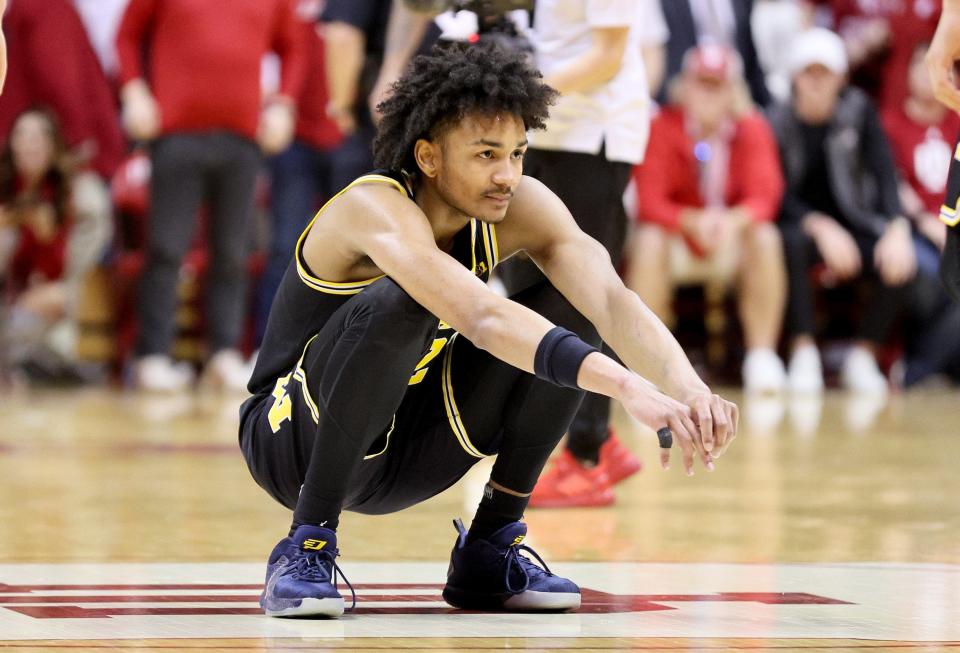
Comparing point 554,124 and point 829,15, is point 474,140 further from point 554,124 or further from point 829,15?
point 829,15

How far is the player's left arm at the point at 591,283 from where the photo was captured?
2809 millimetres

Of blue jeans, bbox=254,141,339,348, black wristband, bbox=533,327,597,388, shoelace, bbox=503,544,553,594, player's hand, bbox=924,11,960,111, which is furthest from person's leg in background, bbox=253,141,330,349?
black wristband, bbox=533,327,597,388

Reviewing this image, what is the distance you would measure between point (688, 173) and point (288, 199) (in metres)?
2.23

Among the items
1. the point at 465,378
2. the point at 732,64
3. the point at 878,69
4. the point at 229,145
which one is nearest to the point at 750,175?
the point at 732,64

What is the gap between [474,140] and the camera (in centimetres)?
291

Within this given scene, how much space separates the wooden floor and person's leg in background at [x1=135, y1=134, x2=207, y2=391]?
1.78m

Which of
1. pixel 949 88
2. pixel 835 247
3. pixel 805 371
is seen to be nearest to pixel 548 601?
pixel 949 88

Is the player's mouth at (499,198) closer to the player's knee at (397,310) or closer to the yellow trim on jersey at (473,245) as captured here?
the yellow trim on jersey at (473,245)

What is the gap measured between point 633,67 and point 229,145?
14.0ft

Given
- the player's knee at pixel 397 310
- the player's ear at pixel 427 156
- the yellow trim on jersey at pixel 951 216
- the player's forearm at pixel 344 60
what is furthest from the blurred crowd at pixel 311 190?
the player's knee at pixel 397 310

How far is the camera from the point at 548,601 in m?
2.97

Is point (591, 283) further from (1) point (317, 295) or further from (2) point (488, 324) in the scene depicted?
(1) point (317, 295)

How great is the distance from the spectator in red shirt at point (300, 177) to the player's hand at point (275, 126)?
16.5 inches

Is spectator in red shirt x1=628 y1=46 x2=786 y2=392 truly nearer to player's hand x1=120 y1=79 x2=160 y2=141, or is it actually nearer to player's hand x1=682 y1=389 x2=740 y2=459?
player's hand x1=120 y1=79 x2=160 y2=141
